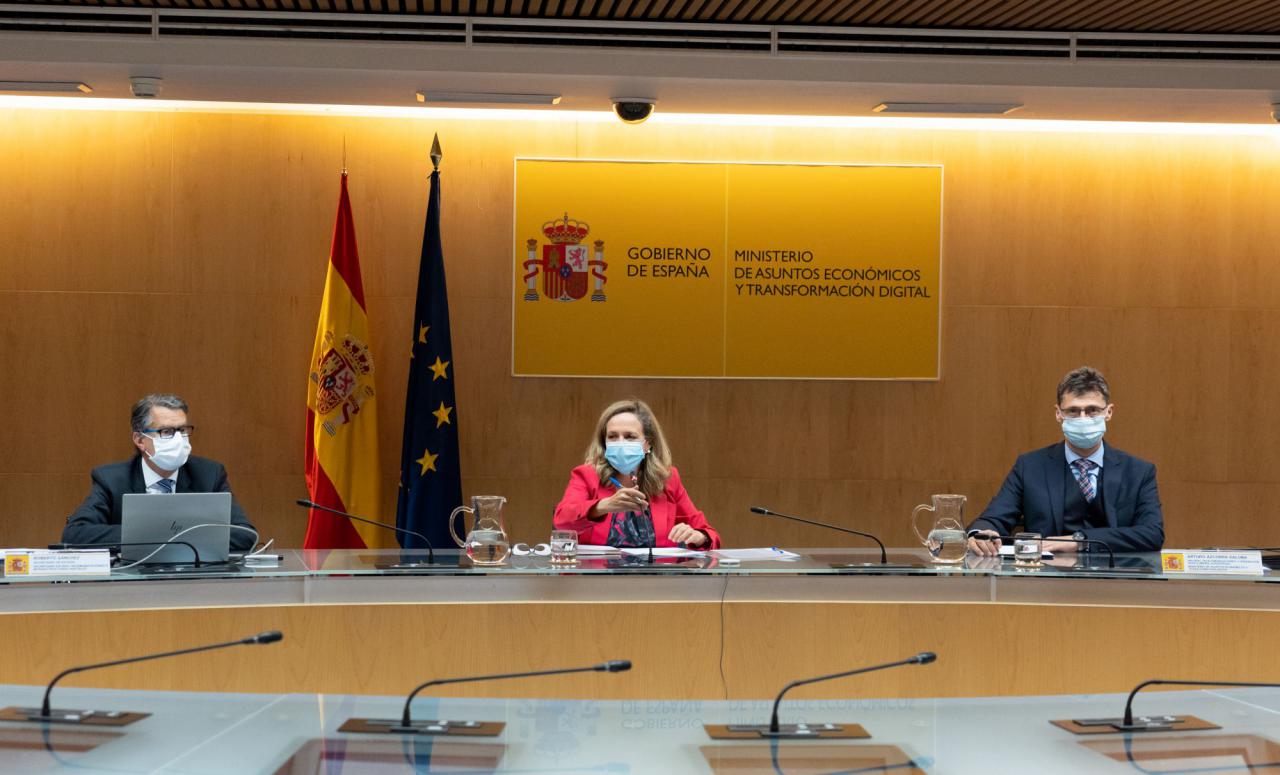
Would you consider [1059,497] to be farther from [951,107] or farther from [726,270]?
[726,270]

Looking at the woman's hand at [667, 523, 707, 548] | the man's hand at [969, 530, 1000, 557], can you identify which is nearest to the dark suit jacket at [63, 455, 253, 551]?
the woman's hand at [667, 523, 707, 548]

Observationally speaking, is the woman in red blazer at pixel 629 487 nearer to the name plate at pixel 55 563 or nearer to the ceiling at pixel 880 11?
the name plate at pixel 55 563

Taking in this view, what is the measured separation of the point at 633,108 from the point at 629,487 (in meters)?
1.87

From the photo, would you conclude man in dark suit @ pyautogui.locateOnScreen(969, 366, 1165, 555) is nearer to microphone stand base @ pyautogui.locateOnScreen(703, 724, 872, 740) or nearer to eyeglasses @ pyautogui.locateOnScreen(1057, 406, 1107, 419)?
eyeglasses @ pyautogui.locateOnScreen(1057, 406, 1107, 419)

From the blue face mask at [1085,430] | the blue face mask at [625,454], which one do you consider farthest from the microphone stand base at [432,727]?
the blue face mask at [1085,430]

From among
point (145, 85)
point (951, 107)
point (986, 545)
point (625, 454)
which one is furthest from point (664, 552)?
point (145, 85)

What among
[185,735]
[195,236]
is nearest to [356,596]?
[185,735]

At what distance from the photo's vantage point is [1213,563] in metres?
3.50

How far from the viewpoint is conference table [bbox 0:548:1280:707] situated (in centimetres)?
326

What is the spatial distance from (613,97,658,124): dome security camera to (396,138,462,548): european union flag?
2.77 ft

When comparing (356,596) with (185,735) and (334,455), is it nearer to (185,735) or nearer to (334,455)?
(185,735)

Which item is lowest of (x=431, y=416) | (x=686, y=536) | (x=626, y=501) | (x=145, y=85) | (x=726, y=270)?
(x=686, y=536)

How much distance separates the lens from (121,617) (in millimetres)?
3182

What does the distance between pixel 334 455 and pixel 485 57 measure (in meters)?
1.90
